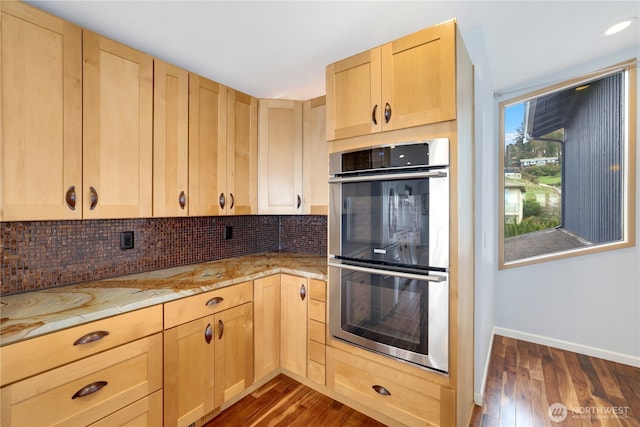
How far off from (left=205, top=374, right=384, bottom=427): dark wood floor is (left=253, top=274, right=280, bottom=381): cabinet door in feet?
0.50

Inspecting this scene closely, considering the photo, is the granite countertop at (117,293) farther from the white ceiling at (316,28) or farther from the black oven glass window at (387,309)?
the white ceiling at (316,28)

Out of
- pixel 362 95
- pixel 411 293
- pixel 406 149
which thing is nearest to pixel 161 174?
pixel 362 95

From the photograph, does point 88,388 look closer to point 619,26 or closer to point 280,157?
point 280,157

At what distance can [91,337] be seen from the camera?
121cm

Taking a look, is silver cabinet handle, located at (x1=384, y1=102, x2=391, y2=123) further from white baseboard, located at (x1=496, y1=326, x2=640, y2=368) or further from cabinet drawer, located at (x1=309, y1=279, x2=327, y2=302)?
white baseboard, located at (x1=496, y1=326, x2=640, y2=368)

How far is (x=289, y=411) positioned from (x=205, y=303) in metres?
0.92

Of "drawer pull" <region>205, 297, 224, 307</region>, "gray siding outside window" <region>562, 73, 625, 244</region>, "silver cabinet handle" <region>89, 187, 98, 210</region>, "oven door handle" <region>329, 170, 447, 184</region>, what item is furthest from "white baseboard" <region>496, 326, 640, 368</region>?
"silver cabinet handle" <region>89, 187, 98, 210</region>

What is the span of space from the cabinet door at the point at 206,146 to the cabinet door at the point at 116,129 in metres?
0.28

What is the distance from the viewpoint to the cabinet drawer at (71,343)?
40.1 inches

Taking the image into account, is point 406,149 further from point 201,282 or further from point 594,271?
point 594,271

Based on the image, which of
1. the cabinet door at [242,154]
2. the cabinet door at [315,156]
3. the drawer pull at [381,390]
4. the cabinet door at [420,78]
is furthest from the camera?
the cabinet door at [315,156]

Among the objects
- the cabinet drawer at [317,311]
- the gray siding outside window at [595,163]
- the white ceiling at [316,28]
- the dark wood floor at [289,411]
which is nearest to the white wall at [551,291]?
the gray siding outside window at [595,163]

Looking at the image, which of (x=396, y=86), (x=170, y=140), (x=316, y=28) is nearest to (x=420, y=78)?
(x=396, y=86)

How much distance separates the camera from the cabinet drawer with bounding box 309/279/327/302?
1.92 meters
